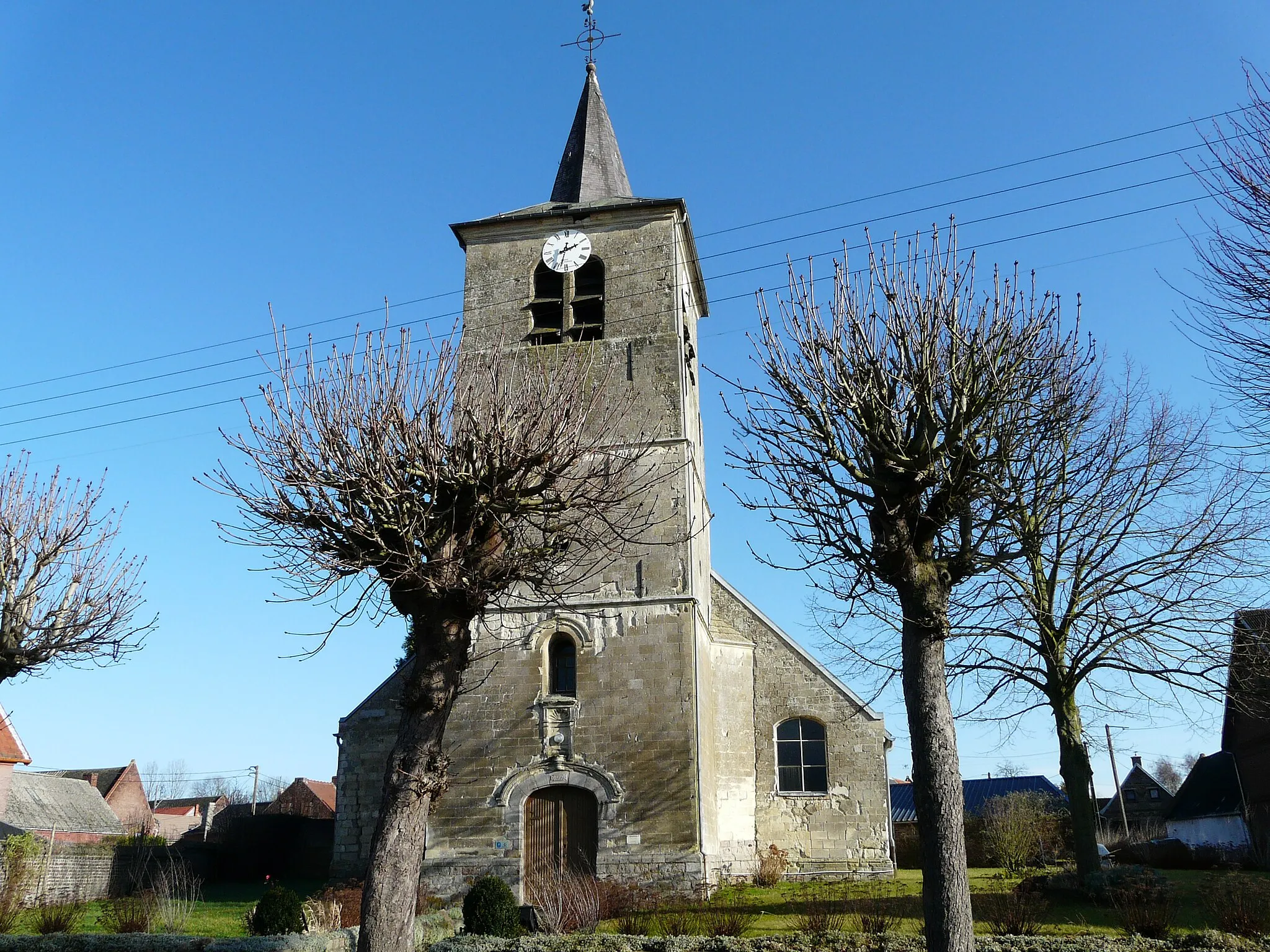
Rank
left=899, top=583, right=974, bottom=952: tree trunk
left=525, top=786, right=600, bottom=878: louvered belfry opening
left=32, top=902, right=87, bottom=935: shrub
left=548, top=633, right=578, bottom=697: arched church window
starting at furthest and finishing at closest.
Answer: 1. left=548, top=633, right=578, bottom=697: arched church window
2. left=525, top=786, right=600, bottom=878: louvered belfry opening
3. left=32, top=902, right=87, bottom=935: shrub
4. left=899, top=583, right=974, bottom=952: tree trunk

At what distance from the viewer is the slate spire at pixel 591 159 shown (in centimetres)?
2133

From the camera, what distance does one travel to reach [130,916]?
14.1 m

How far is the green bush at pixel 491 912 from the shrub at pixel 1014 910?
5.62 m

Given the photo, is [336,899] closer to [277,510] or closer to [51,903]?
[51,903]

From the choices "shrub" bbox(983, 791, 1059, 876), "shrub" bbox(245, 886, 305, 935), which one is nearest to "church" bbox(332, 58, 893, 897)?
"shrub" bbox(245, 886, 305, 935)

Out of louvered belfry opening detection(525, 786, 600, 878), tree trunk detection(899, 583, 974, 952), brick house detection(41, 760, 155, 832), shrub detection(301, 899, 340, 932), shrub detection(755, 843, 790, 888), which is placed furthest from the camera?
brick house detection(41, 760, 155, 832)

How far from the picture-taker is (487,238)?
20.6 meters

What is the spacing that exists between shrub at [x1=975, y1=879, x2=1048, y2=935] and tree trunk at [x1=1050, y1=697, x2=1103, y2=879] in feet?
2.90

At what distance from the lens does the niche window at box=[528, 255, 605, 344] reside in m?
19.5

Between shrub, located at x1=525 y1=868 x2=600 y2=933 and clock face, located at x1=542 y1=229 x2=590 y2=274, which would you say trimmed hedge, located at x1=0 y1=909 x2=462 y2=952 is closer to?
shrub, located at x1=525 y1=868 x2=600 y2=933

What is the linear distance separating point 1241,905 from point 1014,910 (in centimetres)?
255

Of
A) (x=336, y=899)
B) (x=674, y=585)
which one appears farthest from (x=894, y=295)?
(x=336, y=899)

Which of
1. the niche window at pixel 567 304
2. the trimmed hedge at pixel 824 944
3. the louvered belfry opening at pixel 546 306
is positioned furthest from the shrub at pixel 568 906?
the louvered belfry opening at pixel 546 306

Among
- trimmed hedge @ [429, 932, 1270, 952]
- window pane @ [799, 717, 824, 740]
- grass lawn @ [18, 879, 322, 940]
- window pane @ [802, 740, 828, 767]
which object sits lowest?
grass lawn @ [18, 879, 322, 940]
